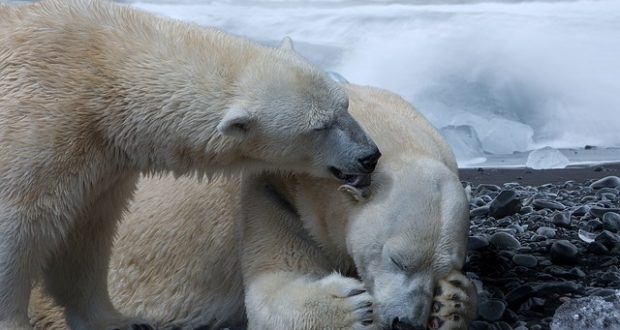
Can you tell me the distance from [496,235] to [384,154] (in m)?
1.18

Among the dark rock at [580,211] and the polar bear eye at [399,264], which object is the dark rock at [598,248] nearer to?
the dark rock at [580,211]

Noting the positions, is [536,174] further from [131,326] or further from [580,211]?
[131,326]

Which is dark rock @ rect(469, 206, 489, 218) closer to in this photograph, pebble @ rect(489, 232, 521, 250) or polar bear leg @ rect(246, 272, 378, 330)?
pebble @ rect(489, 232, 521, 250)

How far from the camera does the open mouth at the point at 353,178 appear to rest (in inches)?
134

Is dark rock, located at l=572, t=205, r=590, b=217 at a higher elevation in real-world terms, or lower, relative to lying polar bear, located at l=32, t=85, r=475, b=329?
lower

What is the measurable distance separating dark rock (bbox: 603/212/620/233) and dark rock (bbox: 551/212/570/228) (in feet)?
0.54

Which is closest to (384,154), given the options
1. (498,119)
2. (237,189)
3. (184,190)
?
(237,189)

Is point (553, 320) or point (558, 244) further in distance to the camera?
point (558, 244)

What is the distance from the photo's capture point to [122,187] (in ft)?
11.9

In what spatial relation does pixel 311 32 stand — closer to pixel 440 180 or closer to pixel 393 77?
pixel 393 77

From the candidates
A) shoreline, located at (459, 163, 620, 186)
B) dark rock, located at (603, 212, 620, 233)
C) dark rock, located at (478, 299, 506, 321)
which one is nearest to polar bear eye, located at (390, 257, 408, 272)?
dark rock, located at (478, 299, 506, 321)

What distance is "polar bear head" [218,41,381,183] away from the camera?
Result: 3.35 meters

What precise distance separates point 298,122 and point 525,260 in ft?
4.38

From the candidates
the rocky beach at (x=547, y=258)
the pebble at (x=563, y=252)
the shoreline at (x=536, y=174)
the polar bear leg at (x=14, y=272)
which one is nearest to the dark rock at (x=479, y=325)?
the rocky beach at (x=547, y=258)
